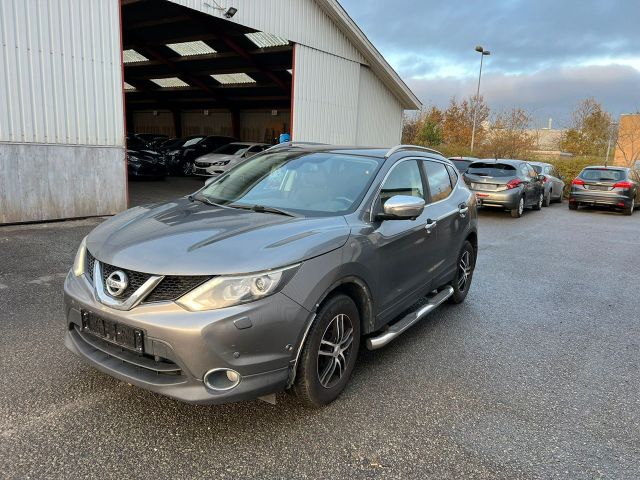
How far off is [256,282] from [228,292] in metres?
0.16

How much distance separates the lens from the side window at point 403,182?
3823 mm

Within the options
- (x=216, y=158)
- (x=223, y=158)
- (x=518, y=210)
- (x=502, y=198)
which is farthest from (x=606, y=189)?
(x=216, y=158)

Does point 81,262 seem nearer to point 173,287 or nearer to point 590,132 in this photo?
point 173,287

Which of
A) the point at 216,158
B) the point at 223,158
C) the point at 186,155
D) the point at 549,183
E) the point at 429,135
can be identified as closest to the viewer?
the point at 549,183

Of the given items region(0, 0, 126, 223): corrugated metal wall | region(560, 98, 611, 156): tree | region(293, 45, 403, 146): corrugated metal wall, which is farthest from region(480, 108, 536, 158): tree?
region(0, 0, 126, 223): corrugated metal wall

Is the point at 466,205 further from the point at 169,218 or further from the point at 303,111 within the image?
the point at 303,111

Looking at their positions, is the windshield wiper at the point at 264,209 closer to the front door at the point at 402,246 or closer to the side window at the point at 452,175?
the front door at the point at 402,246

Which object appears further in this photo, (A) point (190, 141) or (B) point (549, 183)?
(A) point (190, 141)

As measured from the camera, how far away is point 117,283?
2.64 meters

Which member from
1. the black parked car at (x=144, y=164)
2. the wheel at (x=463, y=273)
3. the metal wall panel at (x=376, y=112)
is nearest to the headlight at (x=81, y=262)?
the wheel at (x=463, y=273)

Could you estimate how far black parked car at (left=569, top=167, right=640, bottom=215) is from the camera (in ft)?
50.4

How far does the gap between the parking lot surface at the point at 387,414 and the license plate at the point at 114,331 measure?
0.54 m

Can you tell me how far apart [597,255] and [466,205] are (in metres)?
5.12

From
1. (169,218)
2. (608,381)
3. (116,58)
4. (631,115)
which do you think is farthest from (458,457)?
(631,115)
